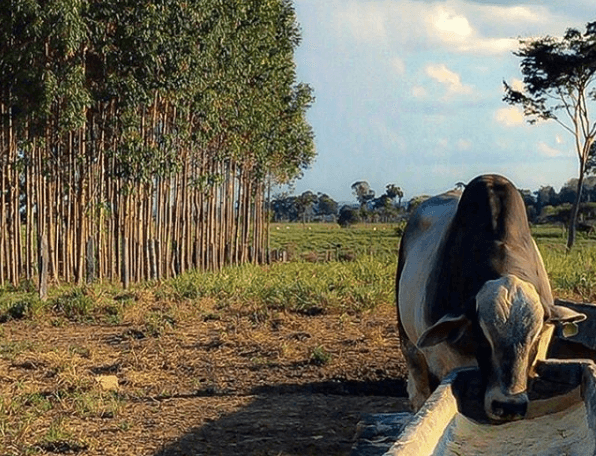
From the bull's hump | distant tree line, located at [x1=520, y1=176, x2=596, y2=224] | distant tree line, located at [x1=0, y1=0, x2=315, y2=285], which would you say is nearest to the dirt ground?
the bull's hump

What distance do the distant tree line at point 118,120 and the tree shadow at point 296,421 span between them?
7321 mm

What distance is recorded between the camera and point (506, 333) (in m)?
3.85

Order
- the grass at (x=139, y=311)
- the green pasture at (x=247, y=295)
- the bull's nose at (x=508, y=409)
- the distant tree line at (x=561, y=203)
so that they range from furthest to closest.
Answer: the distant tree line at (x=561, y=203), the green pasture at (x=247, y=295), the grass at (x=139, y=311), the bull's nose at (x=508, y=409)

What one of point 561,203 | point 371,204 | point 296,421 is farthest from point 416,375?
point 371,204

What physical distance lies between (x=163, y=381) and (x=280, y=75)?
16.0 m

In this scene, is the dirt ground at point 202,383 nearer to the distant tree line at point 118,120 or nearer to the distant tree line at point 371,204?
the distant tree line at point 118,120

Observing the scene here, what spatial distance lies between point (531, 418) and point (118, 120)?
1440 centimetres

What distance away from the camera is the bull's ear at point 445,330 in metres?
4.08

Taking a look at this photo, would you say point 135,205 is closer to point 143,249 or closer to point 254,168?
point 143,249

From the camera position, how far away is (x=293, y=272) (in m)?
16.8

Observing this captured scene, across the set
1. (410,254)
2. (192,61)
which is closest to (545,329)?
(410,254)

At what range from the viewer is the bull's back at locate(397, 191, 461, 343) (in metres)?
5.23

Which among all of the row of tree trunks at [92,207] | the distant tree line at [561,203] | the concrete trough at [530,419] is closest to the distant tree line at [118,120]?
the row of tree trunks at [92,207]

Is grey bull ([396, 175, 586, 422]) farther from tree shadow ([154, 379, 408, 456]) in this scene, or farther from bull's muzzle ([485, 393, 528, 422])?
tree shadow ([154, 379, 408, 456])
